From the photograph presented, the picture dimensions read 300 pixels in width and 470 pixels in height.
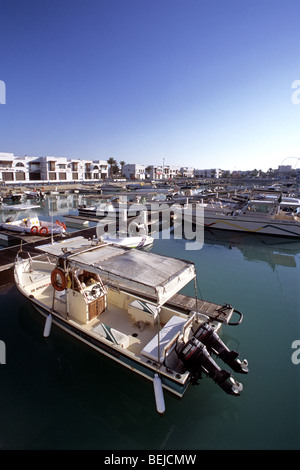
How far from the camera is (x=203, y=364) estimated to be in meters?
5.85

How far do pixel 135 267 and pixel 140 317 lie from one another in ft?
8.08

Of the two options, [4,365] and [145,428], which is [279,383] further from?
[4,365]

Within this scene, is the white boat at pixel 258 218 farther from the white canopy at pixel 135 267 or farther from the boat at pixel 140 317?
the white canopy at pixel 135 267

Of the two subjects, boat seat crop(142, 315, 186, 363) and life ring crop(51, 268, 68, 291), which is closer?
boat seat crop(142, 315, 186, 363)

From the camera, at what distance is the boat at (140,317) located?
19.4 feet

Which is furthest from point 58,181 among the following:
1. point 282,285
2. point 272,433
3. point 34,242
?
point 272,433

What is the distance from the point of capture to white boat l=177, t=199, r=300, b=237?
81.6ft

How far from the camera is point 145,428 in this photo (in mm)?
5758

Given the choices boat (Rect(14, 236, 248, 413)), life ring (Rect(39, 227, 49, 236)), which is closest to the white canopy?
boat (Rect(14, 236, 248, 413))

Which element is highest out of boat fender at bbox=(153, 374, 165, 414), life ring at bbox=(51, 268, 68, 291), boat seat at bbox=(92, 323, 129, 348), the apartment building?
the apartment building

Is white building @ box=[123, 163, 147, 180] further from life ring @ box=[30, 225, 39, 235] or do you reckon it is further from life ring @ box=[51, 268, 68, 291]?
life ring @ box=[51, 268, 68, 291]
